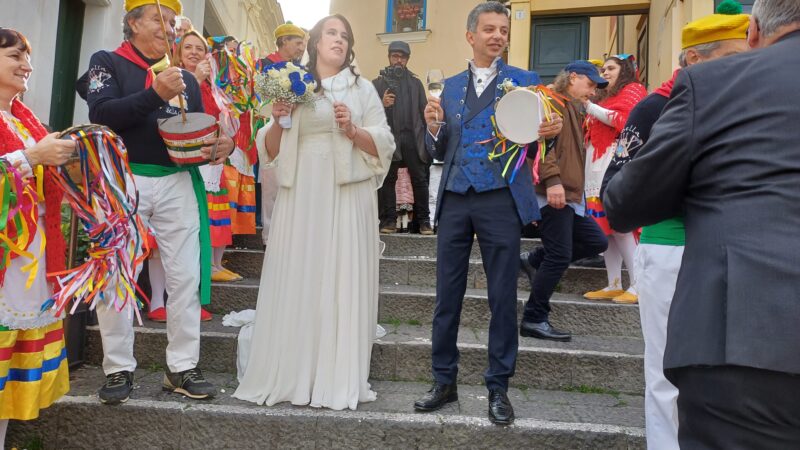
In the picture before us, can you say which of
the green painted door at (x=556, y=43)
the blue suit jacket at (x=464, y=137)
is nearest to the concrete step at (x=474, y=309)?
the blue suit jacket at (x=464, y=137)

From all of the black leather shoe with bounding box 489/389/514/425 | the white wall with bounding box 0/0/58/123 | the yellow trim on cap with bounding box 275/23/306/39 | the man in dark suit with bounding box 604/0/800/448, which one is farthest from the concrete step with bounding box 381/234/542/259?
the man in dark suit with bounding box 604/0/800/448

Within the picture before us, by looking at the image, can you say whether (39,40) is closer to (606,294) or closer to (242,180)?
(242,180)

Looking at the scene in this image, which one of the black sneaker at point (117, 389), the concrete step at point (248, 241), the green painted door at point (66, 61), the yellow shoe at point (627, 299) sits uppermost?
the green painted door at point (66, 61)

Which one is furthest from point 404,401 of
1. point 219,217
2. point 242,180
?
point 242,180

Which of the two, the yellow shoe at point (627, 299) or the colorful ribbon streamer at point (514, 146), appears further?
the yellow shoe at point (627, 299)

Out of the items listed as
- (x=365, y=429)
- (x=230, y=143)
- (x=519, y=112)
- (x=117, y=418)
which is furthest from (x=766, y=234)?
(x=117, y=418)

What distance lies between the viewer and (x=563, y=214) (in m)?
4.05

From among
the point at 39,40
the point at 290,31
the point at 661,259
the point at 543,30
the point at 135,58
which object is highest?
the point at 543,30

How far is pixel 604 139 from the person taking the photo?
4.81m

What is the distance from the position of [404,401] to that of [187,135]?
1.87 meters

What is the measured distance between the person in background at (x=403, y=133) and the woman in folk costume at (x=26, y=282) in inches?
159

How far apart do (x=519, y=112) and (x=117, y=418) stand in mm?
2622

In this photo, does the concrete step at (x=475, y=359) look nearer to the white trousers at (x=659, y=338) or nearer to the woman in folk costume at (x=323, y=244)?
the woman in folk costume at (x=323, y=244)

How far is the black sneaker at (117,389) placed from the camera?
2.89 metres
